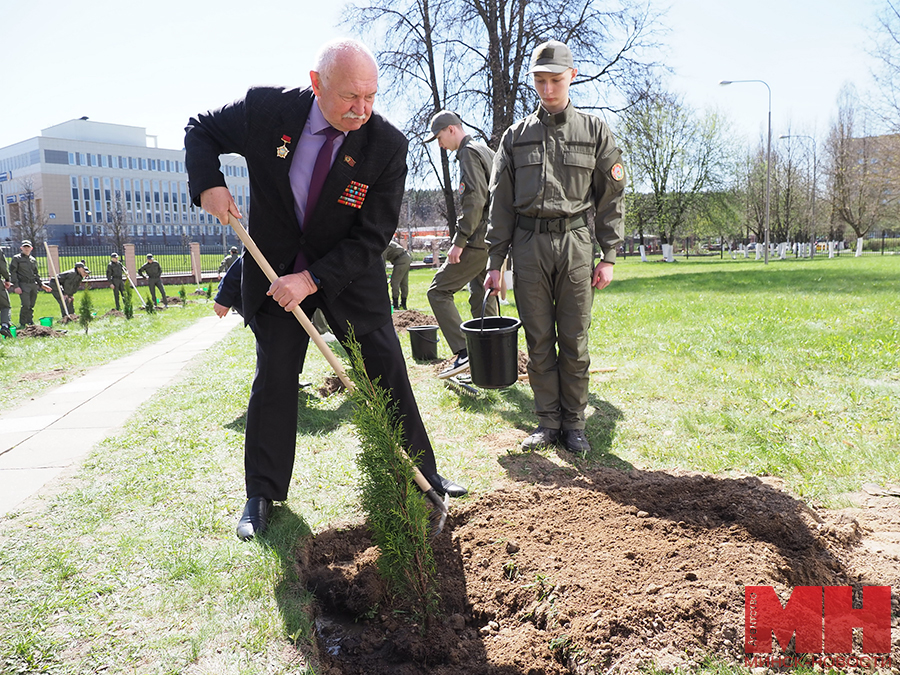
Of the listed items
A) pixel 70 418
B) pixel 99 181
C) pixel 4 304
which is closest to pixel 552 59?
pixel 70 418

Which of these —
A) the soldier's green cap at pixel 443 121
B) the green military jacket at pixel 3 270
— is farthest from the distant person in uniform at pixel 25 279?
the soldier's green cap at pixel 443 121

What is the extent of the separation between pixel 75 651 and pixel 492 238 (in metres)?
3.20

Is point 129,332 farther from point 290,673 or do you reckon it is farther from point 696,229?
point 696,229

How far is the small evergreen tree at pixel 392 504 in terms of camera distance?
222 cm

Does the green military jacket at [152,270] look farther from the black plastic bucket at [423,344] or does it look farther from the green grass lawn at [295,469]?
the black plastic bucket at [423,344]

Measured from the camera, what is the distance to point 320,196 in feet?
9.32

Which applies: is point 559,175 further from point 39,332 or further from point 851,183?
point 851,183

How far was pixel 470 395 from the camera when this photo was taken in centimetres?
554

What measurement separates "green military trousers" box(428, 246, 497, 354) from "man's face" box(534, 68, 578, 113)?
211 centimetres

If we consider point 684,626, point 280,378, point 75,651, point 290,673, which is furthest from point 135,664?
point 684,626

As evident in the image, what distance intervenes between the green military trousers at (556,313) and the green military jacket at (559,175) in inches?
5.6

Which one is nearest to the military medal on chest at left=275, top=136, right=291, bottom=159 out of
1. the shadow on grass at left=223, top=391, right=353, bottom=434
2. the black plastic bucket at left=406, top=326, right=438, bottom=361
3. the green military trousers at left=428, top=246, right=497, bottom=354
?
the shadow on grass at left=223, top=391, right=353, bottom=434

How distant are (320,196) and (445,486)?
164 cm

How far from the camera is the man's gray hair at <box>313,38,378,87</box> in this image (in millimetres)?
2419
